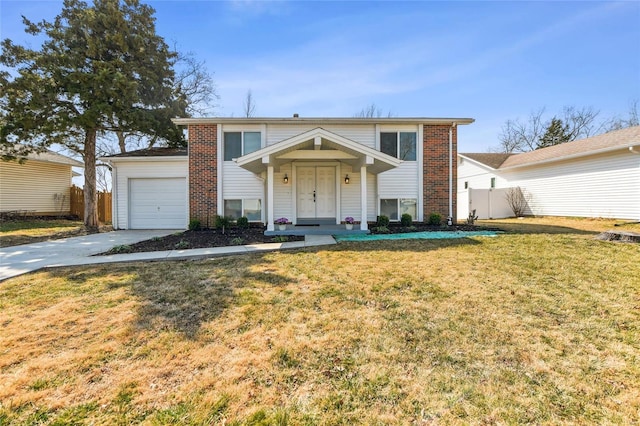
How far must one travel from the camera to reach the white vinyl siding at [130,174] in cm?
1248

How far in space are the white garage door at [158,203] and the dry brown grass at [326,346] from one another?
24.6ft

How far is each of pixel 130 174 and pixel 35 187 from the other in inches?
354

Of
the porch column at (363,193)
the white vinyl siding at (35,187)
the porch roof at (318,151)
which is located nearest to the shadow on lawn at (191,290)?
the porch roof at (318,151)

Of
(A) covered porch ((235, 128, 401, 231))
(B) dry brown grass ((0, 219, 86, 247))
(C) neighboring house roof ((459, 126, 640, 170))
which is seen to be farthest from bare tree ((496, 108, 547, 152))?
(B) dry brown grass ((0, 219, 86, 247))

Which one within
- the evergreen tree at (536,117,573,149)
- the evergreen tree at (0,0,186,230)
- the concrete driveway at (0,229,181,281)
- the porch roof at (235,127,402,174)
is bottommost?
the concrete driveway at (0,229,181,281)

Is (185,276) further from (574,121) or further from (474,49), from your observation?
(574,121)

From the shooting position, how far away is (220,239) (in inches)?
352

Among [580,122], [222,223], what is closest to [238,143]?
[222,223]

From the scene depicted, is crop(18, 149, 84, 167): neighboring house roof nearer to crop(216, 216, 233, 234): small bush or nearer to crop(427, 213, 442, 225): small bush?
crop(216, 216, 233, 234): small bush

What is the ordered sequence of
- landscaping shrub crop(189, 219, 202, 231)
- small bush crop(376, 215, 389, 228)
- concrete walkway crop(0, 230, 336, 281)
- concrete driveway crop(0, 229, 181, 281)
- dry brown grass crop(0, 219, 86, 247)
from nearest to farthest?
concrete driveway crop(0, 229, 181, 281) → concrete walkway crop(0, 230, 336, 281) → dry brown grass crop(0, 219, 86, 247) → small bush crop(376, 215, 389, 228) → landscaping shrub crop(189, 219, 202, 231)

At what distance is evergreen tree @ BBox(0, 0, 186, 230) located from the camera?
36.3 feet

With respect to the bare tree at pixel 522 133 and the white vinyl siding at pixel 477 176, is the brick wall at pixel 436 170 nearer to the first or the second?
the white vinyl siding at pixel 477 176

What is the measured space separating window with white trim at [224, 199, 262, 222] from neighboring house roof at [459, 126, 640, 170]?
15.8 metres

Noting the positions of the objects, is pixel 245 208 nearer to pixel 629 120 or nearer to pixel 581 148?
pixel 581 148
